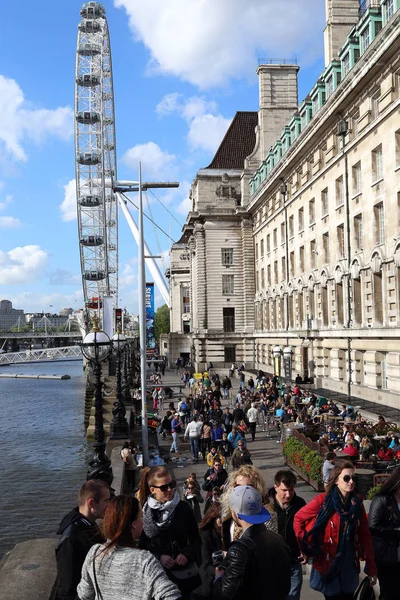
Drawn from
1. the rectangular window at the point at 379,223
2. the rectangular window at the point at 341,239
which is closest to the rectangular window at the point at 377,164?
the rectangular window at the point at 379,223

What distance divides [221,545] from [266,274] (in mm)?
52444

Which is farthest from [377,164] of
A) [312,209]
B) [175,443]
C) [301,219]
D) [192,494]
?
[192,494]

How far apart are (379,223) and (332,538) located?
25575mm

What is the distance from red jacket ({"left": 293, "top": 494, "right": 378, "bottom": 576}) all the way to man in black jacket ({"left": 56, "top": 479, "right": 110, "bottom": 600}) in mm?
1800

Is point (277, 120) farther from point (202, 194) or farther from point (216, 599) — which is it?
point (216, 599)

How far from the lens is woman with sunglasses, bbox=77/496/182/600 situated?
4109mm

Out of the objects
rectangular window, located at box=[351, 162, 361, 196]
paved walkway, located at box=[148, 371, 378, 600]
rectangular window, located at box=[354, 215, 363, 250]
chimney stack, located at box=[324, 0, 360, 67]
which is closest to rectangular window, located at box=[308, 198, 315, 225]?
rectangular window, located at box=[351, 162, 361, 196]

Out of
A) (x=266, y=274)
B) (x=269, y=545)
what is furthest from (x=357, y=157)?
(x=269, y=545)

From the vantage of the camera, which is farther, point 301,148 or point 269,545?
point 301,148

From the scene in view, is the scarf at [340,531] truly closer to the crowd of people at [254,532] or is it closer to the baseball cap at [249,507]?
the crowd of people at [254,532]

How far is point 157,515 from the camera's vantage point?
6.05 metres

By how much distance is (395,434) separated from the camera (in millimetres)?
19297

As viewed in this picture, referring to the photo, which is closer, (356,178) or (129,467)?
(129,467)

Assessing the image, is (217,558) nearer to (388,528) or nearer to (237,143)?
(388,528)
